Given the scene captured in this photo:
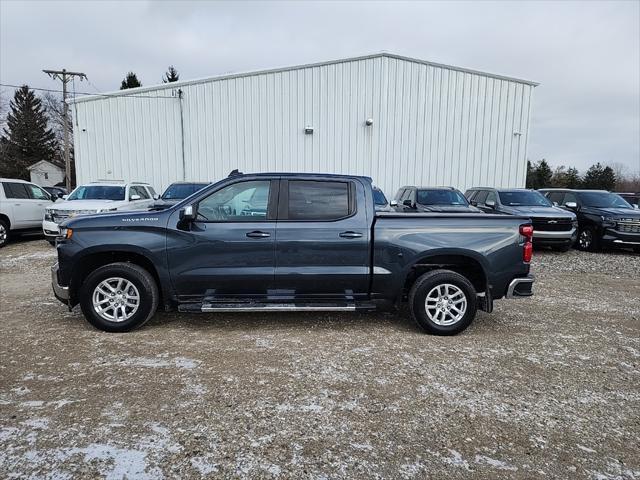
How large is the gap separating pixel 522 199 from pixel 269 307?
33.0 feet

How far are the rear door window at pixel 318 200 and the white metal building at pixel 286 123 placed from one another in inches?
502

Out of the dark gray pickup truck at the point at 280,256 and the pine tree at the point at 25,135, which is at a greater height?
the pine tree at the point at 25,135

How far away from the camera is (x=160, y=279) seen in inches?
186

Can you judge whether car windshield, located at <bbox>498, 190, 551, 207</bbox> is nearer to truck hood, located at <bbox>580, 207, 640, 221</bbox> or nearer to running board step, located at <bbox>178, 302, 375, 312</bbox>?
truck hood, located at <bbox>580, 207, 640, 221</bbox>

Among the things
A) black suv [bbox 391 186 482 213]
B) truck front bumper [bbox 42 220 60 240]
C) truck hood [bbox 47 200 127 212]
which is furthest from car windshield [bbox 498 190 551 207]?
truck front bumper [bbox 42 220 60 240]

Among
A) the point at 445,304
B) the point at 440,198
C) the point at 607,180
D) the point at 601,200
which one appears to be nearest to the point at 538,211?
the point at 440,198

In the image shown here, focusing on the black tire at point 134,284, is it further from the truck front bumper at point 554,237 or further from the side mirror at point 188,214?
the truck front bumper at point 554,237

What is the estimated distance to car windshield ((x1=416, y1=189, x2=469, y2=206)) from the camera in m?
12.0

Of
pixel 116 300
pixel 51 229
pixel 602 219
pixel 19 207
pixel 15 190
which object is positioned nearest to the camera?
pixel 116 300

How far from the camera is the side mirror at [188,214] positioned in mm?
4533

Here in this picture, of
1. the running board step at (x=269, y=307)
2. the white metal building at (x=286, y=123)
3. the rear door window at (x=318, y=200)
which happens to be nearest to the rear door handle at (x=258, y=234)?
the rear door window at (x=318, y=200)

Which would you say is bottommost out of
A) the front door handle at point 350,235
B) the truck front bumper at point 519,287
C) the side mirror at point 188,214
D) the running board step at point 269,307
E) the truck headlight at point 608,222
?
the running board step at point 269,307

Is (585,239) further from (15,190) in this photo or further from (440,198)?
(15,190)

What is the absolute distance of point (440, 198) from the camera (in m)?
12.2
